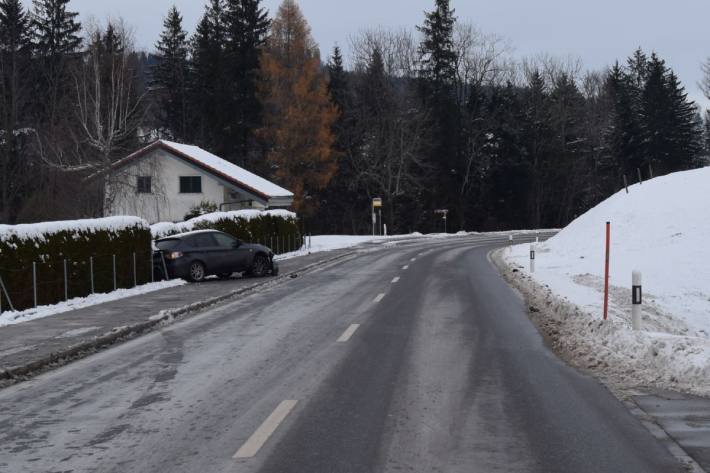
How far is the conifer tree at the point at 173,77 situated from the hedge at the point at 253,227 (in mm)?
34204

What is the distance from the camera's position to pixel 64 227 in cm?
1830

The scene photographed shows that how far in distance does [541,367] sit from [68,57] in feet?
173

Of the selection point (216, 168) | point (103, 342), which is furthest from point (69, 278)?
point (216, 168)

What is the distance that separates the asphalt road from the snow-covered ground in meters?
0.90

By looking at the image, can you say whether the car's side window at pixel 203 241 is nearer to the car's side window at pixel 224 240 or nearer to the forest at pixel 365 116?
the car's side window at pixel 224 240

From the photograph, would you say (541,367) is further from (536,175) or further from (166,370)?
(536,175)

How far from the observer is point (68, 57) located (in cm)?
5475

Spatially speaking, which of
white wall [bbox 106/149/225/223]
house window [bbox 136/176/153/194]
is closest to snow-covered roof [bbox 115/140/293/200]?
white wall [bbox 106/149/225/223]

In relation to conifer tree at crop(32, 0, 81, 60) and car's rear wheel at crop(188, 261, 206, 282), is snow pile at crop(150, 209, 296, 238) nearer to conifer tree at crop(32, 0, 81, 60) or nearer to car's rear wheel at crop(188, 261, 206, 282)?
car's rear wheel at crop(188, 261, 206, 282)

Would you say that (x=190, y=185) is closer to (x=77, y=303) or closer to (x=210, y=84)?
(x=210, y=84)

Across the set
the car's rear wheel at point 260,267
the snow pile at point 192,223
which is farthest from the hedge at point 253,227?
the car's rear wheel at point 260,267

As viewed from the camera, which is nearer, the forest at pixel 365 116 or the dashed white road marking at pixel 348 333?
the dashed white road marking at pixel 348 333

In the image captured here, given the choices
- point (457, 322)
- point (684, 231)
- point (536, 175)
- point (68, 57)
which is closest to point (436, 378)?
point (457, 322)

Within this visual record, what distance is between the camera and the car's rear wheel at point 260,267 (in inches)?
984
